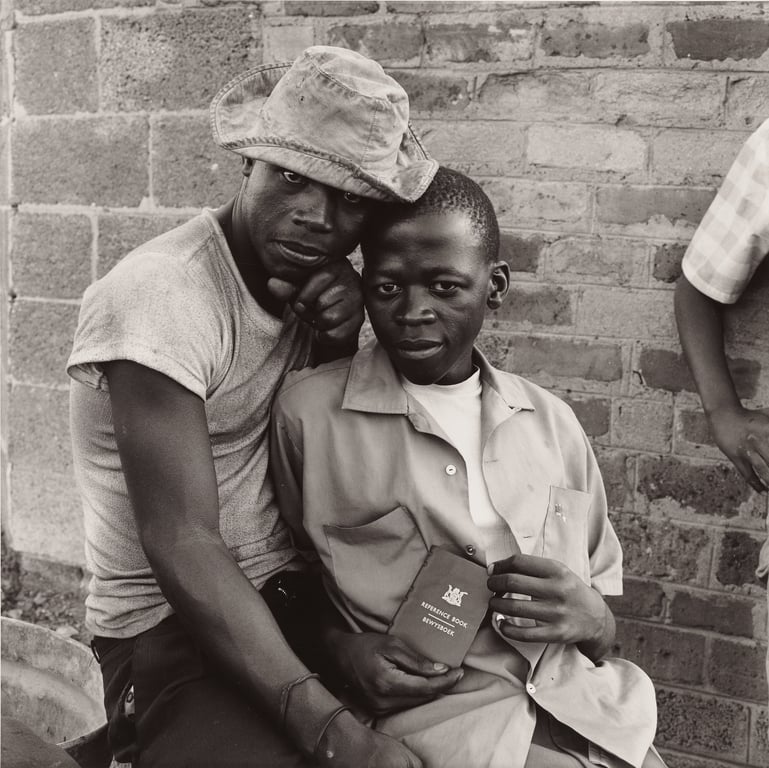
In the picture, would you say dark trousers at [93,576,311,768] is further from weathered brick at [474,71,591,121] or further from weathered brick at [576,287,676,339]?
weathered brick at [474,71,591,121]

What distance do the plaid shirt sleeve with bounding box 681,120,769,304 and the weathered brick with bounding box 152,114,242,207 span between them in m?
1.39

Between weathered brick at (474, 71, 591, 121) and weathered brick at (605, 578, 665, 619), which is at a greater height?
weathered brick at (474, 71, 591, 121)

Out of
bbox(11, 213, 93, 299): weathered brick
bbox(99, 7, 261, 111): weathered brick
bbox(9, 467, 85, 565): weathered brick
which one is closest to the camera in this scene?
bbox(99, 7, 261, 111): weathered brick

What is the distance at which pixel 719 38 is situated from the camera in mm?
2432

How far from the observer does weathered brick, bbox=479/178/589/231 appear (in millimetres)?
2598

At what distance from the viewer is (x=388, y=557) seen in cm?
185

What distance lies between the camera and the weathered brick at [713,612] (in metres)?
2.63

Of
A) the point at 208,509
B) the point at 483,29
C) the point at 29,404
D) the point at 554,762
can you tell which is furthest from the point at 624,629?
the point at 29,404

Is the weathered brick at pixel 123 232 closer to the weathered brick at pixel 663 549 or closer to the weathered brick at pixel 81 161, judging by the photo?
the weathered brick at pixel 81 161

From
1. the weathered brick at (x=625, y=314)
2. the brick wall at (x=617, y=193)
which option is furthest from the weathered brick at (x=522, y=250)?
the weathered brick at (x=625, y=314)

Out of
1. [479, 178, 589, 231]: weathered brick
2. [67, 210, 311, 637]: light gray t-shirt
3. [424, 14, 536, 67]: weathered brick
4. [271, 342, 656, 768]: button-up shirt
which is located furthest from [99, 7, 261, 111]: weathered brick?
[271, 342, 656, 768]: button-up shirt

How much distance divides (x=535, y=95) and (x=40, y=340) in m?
1.86

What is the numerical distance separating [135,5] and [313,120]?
1575 mm

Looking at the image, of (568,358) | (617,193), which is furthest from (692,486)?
(617,193)
